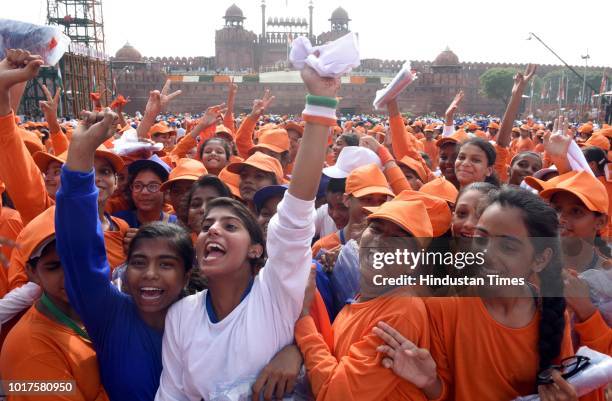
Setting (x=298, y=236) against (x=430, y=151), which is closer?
(x=298, y=236)

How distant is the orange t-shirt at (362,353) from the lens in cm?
151

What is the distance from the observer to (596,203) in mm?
2338

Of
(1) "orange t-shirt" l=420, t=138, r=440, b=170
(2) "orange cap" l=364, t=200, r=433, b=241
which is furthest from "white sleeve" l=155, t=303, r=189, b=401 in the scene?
(1) "orange t-shirt" l=420, t=138, r=440, b=170

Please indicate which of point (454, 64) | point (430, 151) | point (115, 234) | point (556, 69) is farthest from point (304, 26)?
point (115, 234)

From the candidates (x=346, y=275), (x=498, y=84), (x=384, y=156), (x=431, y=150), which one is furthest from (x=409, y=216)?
(x=498, y=84)

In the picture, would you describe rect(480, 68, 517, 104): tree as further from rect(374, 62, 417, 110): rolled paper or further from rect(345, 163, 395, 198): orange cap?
rect(345, 163, 395, 198): orange cap

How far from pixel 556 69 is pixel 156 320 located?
56.5 meters

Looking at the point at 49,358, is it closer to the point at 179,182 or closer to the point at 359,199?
the point at 359,199

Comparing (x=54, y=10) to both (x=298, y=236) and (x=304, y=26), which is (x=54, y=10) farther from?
(x=304, y=26)

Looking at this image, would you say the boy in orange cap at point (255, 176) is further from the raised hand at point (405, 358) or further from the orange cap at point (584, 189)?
the raised hand at point (405, 358)

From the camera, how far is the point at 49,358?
1679 millimetres

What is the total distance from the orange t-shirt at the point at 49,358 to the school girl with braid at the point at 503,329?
88 centimetres

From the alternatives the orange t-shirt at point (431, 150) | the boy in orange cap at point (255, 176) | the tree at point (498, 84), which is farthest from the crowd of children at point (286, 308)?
the tree at point (498, 84)

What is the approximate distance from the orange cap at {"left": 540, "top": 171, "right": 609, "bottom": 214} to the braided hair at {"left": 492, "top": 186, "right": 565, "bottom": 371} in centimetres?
71
